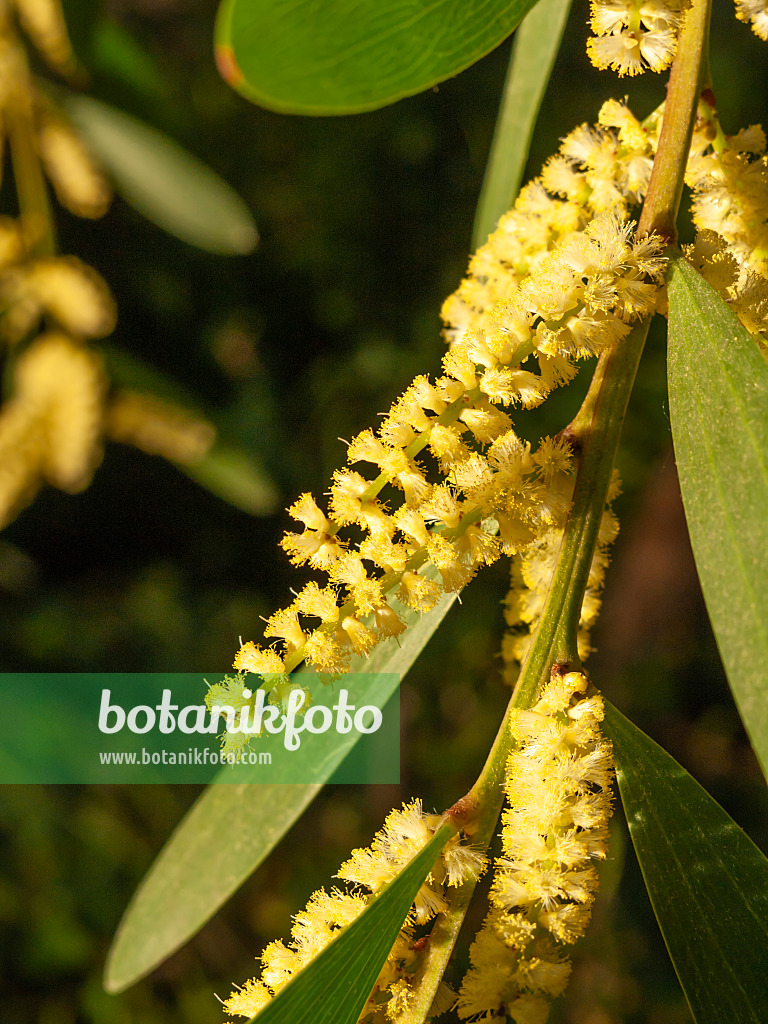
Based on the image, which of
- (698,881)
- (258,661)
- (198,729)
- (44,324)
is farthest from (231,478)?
(698,881)

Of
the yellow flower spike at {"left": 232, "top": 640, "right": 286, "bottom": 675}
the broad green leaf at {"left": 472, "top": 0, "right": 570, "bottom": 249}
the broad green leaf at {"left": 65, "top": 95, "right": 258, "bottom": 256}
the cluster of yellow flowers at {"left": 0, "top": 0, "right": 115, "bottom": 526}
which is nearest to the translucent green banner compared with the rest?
the yellow flower spike at {"left": 232, "top": 640, "right": 286, "bottom": 675}

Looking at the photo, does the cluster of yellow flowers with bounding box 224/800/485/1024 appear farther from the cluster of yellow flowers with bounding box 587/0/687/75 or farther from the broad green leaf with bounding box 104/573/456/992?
the cluster of yellow flowers with bounding box 587/0/687/75

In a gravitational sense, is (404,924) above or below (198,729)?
below

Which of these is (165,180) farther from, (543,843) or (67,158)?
(543,843)

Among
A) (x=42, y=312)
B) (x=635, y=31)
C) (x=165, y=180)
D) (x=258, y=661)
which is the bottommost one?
(x=258, y=661)

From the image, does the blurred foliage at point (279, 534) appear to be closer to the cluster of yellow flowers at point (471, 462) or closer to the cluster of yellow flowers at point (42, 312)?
the cluster of yellow flowers at point (42, 312)

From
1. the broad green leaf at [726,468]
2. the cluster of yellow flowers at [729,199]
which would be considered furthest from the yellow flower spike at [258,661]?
the cluster of yellow flowers at [729,199]

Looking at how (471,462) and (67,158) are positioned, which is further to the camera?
(67,158)
